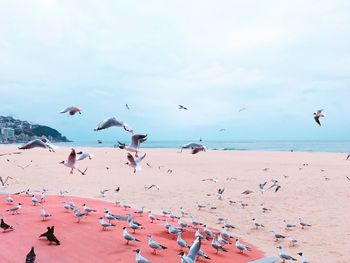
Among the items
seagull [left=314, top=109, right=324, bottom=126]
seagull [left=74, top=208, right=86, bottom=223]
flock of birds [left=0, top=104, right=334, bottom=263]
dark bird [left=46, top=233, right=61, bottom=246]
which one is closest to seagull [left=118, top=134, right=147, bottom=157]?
flock of birds [left=0, top=104, right=334, bottom=263]

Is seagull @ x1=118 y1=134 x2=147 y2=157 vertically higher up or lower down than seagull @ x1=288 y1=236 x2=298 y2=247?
higher up

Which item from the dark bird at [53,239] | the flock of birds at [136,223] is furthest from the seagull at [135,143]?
the dark bird at [53,239]

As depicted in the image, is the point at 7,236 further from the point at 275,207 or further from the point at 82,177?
the point at 82,177

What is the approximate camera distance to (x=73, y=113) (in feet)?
21.0

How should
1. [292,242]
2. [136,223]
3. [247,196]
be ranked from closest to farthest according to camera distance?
1. [136,223]
2. [292,242]
3. [247,196]

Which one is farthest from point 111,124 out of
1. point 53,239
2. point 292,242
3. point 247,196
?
point 247,196

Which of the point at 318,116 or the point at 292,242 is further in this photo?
the point at 292,242

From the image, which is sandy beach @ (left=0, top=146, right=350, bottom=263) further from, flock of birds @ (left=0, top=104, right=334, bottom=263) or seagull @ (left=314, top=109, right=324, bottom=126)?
seagull @ (left=314, top=109, right=324, bottom=126)

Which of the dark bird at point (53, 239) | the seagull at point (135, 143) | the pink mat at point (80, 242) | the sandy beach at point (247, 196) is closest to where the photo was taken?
the seagull at point (135, 143)

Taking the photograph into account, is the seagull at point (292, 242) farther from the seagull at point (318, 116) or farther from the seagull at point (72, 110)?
the seagull at point (72, 110)

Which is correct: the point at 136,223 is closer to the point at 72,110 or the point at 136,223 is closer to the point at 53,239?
the point at 53,239

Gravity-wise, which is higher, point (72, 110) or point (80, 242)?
point (72, 110)

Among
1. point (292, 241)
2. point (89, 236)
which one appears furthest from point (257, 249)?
point (89, 236)

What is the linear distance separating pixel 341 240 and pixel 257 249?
12.9ft
